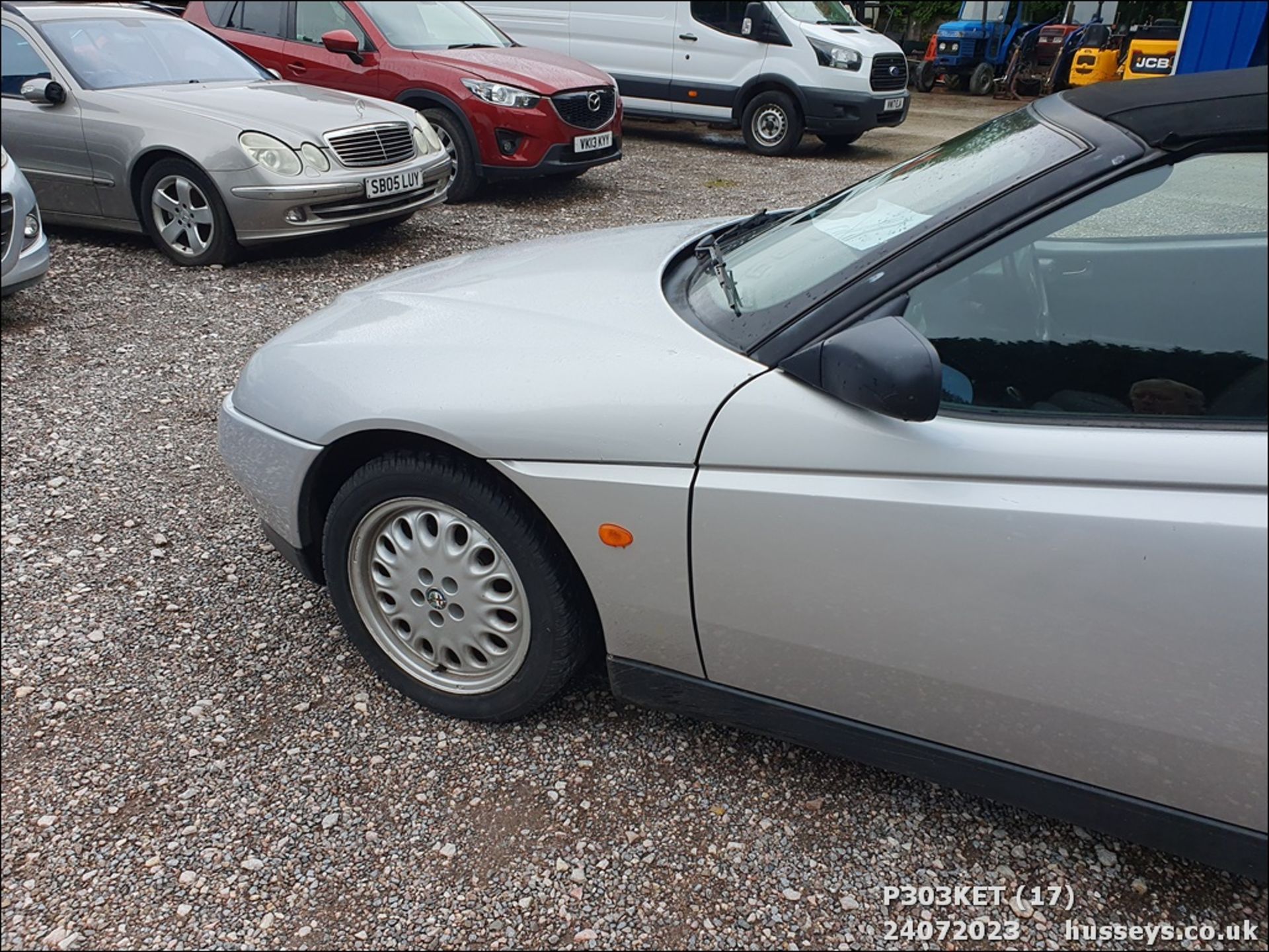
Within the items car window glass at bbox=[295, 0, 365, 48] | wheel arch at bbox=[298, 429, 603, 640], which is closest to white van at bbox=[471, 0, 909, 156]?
car window glass at bbox=[295, 0, 365, 48]

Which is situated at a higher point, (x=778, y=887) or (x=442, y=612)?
(x=442, y=612)

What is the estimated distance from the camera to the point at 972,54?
18719 mm

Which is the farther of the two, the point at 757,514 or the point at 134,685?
the point at 134,685

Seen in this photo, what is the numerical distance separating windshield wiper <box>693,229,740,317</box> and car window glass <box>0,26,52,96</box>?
5.54 meters

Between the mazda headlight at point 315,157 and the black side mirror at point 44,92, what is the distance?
152 centimetres

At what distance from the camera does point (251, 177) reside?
5.73m

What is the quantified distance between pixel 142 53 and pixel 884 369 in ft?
21.6

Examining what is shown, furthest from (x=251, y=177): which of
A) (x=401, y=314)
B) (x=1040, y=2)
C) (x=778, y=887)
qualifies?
(x=1040, y=2)

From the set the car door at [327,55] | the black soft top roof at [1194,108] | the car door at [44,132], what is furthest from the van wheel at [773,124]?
the black soft top roof at [1194,108]

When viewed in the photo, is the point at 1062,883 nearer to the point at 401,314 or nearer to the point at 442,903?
the point at 442,903

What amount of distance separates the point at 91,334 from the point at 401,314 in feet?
11.1

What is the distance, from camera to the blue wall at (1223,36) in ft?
24.8

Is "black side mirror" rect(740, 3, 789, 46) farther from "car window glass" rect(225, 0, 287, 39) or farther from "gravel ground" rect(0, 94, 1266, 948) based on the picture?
"gravel ground" rect(0, 94, 1266, 948)

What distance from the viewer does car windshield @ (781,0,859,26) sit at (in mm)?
10828
